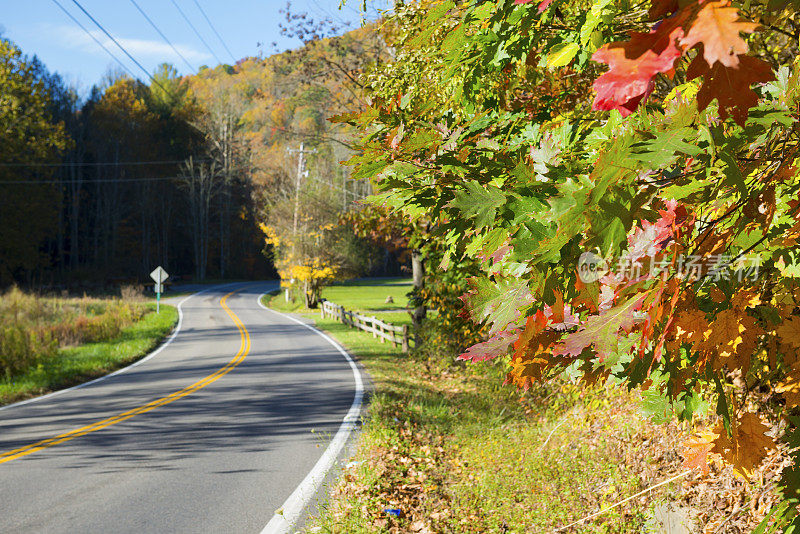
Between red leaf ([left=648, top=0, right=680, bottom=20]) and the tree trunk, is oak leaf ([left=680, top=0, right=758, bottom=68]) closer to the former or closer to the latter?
red leaf ([left=648, top=0, right=680, bottom=20])

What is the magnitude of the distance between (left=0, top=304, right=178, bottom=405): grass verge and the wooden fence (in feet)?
26.5

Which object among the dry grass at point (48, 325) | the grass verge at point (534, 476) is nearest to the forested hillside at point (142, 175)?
the dry grass at point (48, 325)

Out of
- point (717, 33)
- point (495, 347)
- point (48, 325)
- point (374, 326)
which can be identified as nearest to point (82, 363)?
point (48, 325)

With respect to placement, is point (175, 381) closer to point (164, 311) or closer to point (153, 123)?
point (164, 311)

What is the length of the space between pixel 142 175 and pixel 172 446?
57501mm

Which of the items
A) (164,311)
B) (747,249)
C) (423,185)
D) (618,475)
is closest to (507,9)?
(423,185)

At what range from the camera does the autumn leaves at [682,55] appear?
0.96 m

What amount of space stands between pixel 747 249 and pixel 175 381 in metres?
13.9

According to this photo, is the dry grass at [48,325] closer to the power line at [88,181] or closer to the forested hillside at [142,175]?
the forested hillside at [142,175]

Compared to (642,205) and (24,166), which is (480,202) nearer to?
(642,205)

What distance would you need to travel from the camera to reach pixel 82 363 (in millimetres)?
15664

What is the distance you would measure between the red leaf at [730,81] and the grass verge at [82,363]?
13.9 m

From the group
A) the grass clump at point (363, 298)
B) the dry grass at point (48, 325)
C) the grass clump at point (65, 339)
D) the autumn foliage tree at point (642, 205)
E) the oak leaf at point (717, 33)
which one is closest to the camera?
the oak leaf at point (717, 33)

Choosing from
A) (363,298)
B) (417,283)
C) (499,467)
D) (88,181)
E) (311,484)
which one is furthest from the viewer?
(88,181)
